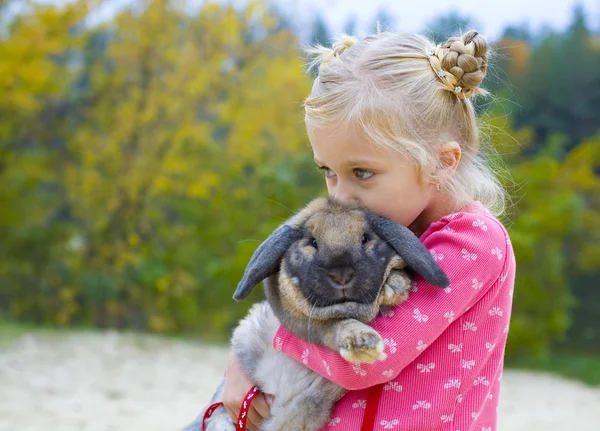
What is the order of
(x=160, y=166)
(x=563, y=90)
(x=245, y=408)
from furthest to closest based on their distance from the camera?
(x=563, y=90) < (x=160, y=166) < (x=245, y=408)

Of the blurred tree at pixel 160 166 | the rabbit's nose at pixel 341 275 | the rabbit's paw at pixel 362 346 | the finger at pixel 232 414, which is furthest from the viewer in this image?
the blurred tree at pixel 160 166

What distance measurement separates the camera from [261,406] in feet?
8.20

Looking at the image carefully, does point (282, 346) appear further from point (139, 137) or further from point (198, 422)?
point (139, 137)

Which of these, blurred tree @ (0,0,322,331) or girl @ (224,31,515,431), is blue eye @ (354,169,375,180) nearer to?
girl @ (224,31,515,431)

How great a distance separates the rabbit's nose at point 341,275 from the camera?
84.4 inches

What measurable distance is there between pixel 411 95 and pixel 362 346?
34.6 inches

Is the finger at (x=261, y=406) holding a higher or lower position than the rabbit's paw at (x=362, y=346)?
lower

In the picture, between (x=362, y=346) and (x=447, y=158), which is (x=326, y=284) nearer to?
(x=362, y=346)

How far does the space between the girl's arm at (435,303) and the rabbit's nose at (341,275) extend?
0.52ft

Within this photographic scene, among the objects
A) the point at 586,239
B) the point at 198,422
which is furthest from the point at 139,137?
the point at 198,422

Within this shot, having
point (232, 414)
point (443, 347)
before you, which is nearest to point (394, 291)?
point (443, 347)

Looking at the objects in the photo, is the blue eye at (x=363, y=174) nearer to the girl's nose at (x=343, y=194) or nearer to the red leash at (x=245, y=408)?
the girl's nose at (x=343, y=194)

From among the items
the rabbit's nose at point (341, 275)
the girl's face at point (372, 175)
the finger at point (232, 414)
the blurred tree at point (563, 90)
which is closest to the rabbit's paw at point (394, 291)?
the rabbit's nose at point (341, 275)

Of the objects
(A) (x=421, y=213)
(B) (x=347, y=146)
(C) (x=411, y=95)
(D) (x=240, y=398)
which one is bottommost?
(D) (x=240, y=398)
